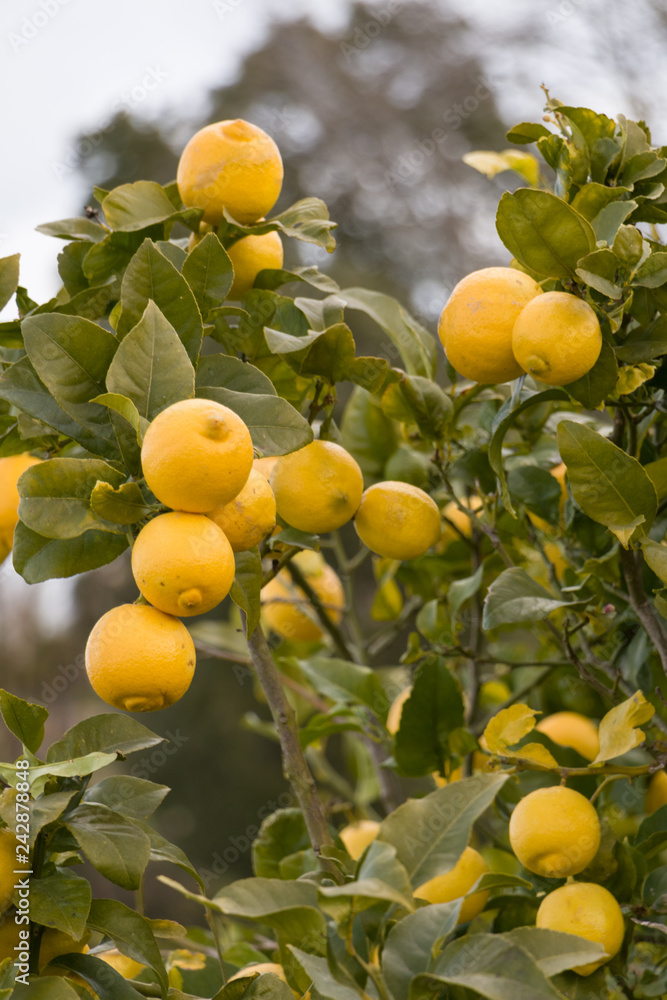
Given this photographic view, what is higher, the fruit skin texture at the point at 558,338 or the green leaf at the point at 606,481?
the fruit skin texture at the point at 558,338

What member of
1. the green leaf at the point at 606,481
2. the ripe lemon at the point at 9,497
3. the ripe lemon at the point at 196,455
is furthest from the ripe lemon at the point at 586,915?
the ripe lemon at the point at 9,497

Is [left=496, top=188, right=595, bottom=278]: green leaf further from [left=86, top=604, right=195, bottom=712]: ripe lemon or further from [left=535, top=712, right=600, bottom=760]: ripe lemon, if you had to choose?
[left=535, top=712, right=600, bottom=760]: ripe lemon

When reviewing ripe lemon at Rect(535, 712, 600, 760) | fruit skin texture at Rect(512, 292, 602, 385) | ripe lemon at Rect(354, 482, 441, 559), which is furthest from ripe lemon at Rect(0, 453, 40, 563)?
ripe lemon at Rect(535, 712, 600, 760)

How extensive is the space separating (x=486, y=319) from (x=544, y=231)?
0.06 metres

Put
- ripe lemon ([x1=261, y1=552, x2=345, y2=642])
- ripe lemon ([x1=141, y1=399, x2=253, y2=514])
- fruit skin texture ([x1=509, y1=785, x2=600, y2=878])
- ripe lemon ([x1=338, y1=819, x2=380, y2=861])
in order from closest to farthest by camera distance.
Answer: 1. ripe lemon ([x1=141, y1=399, x2=253, y2=514])
2. fruit skin texture ([x1=509, y1=785, x2=600, y2=878])
3. ripe lemon ([x1=338, y1=819, x2=380, y2=861])
4. ripe lemon ([x1=261, y1=552, x2=345, y2=642])

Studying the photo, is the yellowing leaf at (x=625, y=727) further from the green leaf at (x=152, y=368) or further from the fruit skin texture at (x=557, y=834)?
the green leaf at (x=152, y=368)

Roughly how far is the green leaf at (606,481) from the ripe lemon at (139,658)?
0.89 ft

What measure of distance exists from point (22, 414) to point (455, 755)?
0.49m

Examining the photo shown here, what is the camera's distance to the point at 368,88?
3818mm

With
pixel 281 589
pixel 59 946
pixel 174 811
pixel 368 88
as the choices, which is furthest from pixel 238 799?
pixel 368 88

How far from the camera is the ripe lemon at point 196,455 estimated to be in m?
0.41

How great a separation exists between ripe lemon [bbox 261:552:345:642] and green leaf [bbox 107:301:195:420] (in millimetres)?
542

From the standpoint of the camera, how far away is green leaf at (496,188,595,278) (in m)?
0.50

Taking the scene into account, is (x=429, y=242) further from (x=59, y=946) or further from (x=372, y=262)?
(x=59, y=946)
